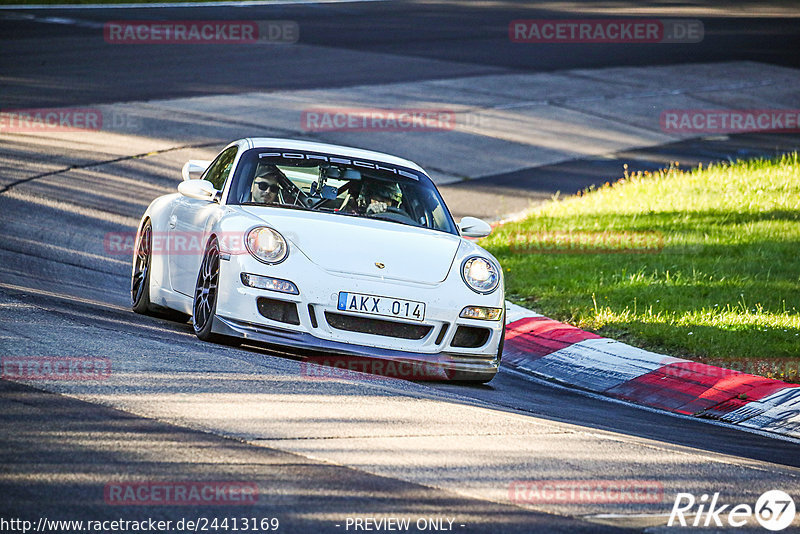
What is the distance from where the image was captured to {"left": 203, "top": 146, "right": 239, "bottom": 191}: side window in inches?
335

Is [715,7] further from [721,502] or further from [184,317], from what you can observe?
[721,502]

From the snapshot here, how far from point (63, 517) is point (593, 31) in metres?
31.3

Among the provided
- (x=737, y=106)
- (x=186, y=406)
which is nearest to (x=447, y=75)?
(x=737, y=106)

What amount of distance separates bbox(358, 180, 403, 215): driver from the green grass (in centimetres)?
234

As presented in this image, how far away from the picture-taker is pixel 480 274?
746cm

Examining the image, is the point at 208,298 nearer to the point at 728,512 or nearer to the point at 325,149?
the point at 325,149

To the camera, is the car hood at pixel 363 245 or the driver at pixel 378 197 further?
the driver at pixel 378 197

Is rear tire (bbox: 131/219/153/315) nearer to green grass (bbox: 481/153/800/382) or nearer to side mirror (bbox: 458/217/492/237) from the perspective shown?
side mirror (bbox: 458/217/492/237)

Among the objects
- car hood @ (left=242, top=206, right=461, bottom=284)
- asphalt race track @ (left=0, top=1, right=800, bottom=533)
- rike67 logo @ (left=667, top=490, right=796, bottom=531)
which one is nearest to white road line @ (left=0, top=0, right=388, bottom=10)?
asphalt race track @ (left=0, top=1, right=800, bottom=533)

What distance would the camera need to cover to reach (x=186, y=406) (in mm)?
5461

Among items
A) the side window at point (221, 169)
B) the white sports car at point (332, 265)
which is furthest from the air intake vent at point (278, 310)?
the side window at point (221, 169)

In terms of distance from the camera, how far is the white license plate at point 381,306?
696 cm

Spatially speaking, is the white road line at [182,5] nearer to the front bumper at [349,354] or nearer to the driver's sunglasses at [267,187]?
the driver's sunglasses at [267,187]

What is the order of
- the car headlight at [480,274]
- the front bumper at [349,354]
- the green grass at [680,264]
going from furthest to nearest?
the green grass at [680,264] → the car headlight at [480,274] → the front bumper at [349,354]
